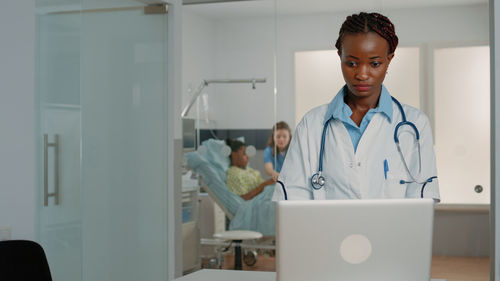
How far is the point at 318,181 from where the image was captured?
2.26m

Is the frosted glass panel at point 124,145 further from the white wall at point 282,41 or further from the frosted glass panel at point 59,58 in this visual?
the white wall at point 282,41

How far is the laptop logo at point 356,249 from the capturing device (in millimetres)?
1403

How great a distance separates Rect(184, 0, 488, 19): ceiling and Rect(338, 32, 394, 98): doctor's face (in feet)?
4.52

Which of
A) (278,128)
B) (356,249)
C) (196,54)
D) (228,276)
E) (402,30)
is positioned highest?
(402,30)

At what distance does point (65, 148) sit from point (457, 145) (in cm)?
243

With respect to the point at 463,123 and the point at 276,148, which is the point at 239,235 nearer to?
the point at 276,148

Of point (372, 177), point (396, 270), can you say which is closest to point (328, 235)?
point (396, 270)

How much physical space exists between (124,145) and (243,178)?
81 cm

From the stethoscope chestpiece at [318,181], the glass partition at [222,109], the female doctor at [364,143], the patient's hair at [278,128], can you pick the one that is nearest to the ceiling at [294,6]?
the glass partition at [222,109]

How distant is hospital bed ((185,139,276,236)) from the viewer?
153 inches

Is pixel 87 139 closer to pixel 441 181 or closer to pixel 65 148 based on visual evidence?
pixel 65 148

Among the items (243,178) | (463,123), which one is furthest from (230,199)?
(463,123)

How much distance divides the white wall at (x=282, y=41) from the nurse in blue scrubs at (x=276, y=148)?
0.06 m

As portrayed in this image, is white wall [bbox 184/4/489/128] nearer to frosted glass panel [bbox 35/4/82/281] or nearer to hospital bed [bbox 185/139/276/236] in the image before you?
hospital bed [bbox 185/139/276/236]
